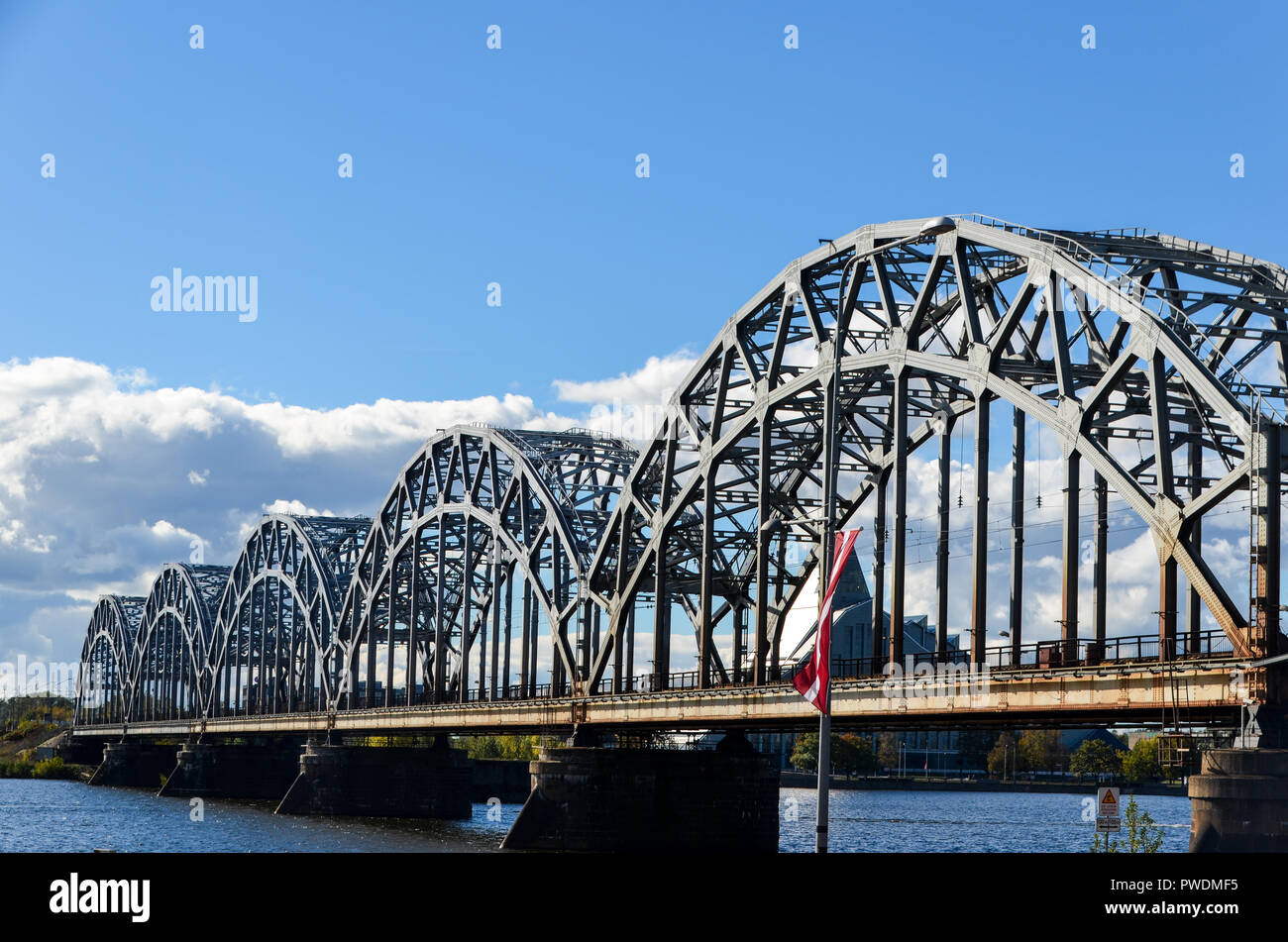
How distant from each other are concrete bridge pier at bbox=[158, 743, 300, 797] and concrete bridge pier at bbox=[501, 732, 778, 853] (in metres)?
93.5

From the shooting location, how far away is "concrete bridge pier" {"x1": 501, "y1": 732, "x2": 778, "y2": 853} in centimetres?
7712

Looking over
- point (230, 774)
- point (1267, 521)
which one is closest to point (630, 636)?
point (1267, 521)

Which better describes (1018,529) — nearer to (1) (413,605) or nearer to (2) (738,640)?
(2) (738,640)

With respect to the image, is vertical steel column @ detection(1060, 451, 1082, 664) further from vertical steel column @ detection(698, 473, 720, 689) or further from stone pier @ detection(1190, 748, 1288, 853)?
vertical steel column @ detection(698, 473, 720, 689)

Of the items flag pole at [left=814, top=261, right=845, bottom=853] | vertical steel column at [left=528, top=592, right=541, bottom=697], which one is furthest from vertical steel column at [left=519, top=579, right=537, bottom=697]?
flag pole at [left=814, top=261, right=845, bottom=853]

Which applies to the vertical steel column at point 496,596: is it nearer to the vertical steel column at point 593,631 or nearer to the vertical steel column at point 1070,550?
the vertical steel column at point 593,631

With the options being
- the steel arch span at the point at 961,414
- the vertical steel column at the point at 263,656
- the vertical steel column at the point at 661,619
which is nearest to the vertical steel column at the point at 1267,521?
the steel arch span at the point at 961,414

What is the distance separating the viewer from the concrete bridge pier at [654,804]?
77.1 meters

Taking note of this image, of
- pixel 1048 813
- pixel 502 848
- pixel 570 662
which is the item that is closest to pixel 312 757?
pixel 570 662

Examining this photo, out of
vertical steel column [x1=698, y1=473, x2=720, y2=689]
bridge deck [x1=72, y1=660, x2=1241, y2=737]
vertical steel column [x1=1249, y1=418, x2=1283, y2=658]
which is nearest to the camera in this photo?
vertical steel column [x1=1249, y1=418, x2=1283, y2=658]

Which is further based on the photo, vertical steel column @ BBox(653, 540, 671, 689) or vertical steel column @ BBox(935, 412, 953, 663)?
vertical steel column @ BBox(653, 540, 671, 689)

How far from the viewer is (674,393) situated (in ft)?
288

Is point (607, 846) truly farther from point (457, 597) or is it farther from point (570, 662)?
point (457, 597)
